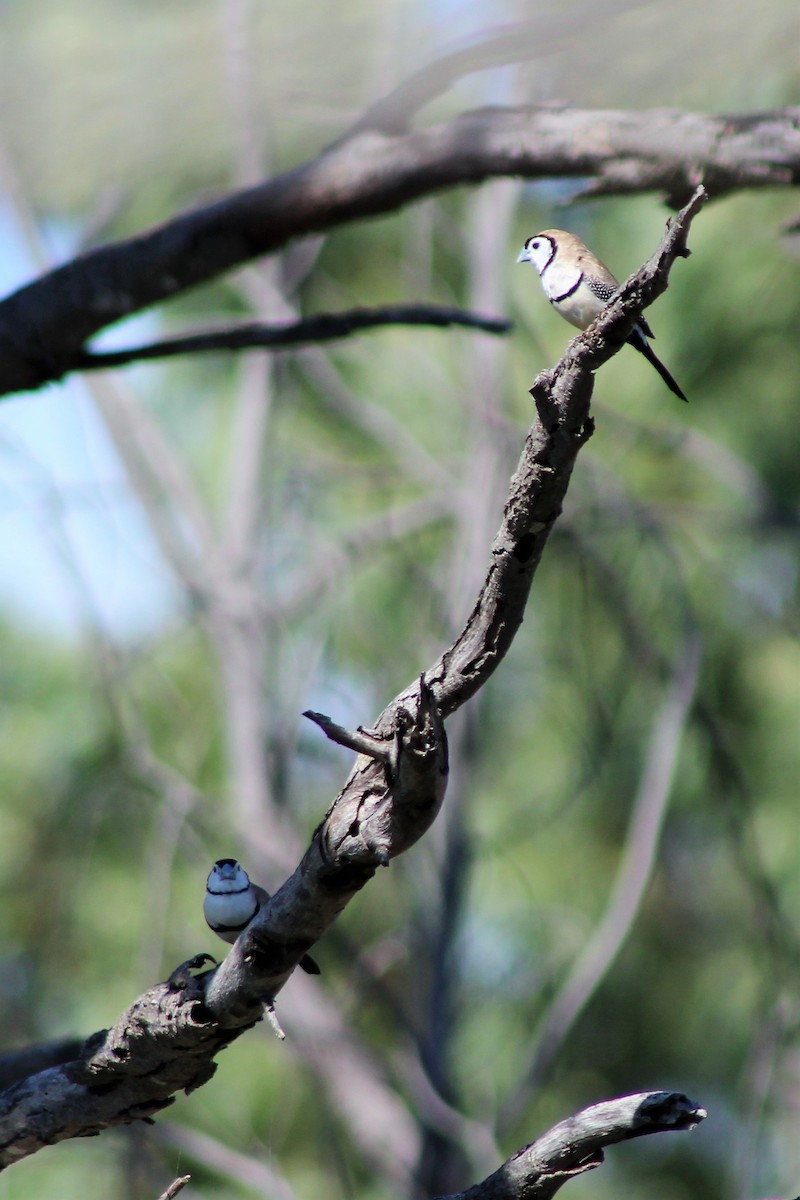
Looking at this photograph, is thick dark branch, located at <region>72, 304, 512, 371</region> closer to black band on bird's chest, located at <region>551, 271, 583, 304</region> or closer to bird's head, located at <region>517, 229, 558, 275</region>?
bird's head, located at <region>517, 229, 558, 275</region>

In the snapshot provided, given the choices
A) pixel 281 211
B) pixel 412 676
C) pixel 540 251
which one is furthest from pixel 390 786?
pixel 412 676

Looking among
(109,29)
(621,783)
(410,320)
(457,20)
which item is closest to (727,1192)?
(621,783)

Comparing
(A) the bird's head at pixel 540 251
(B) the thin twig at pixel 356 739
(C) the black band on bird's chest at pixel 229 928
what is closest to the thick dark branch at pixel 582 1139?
(B) the thin twig at pixel 356 739

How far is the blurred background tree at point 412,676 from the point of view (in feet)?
21.0

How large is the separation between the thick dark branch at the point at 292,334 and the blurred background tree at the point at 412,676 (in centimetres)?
238

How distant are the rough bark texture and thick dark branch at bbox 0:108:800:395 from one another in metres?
1.47

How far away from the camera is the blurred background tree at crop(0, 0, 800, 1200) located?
21.0 feet

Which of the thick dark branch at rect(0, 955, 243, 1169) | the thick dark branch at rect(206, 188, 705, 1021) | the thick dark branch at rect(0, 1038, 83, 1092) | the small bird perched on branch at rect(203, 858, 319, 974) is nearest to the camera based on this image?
the thick dark branch at rect(206, 188, 705, 1021)

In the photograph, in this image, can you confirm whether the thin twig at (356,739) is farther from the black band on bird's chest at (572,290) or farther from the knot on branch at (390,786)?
the black band on bird's chest at (572,290)

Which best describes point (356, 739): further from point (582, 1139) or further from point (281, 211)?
point (281, 211)

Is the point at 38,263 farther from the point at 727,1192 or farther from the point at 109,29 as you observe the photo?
the point at 727,1192

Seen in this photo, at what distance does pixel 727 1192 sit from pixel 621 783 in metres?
2.53

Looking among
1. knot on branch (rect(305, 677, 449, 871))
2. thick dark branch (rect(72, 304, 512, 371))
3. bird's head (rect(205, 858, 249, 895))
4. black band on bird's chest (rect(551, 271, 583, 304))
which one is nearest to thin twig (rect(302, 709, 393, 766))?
knot on branch (rect(305, 677, 449, 871))

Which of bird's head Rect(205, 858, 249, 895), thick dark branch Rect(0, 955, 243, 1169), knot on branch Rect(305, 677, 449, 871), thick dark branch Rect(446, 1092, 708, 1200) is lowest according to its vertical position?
thick dark branch Rect(446, 1092, 708, 1200)
